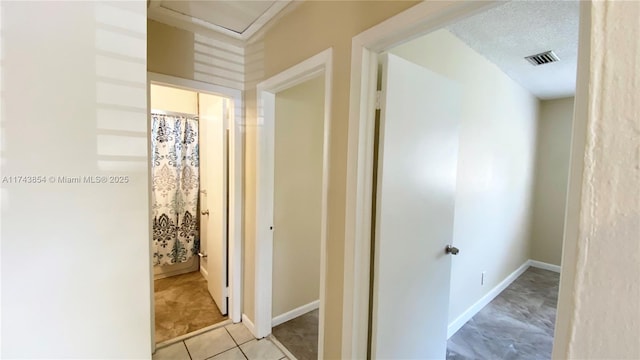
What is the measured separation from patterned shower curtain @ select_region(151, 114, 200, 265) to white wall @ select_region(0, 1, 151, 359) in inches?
97.1

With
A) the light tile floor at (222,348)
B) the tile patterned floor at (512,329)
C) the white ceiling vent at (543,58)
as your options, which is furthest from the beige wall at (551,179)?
the light tile floor at (222,348)

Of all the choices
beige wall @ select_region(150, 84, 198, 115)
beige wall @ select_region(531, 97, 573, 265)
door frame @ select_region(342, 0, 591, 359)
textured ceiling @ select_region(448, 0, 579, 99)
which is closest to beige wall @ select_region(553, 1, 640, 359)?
door frame @ select_region(342, 0, 591, 359)

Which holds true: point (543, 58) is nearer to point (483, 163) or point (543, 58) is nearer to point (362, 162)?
point (483, 163)

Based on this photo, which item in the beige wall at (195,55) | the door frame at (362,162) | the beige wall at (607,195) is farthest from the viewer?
the beige wall at (195,55)

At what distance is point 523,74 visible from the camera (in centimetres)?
274

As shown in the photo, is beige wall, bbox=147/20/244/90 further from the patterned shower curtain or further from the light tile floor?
the light tile floor

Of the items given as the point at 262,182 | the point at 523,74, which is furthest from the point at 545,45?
the point at 262,182

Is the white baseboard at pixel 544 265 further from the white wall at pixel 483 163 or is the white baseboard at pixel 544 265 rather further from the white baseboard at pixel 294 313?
the white baseboard at pixel 294 313

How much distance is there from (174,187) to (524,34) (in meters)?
3.59

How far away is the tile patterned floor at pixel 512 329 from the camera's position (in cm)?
204

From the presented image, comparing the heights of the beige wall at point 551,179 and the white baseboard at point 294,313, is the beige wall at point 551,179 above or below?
above

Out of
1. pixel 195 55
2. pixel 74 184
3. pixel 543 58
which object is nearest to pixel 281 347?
pixel 74 184

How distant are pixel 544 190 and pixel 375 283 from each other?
3.84 meters

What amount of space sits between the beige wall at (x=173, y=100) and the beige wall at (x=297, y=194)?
1430 mm
